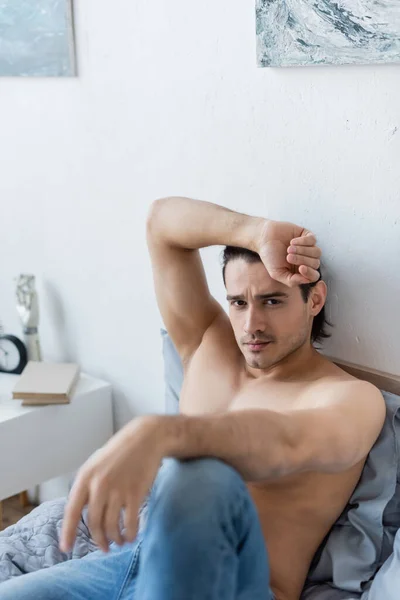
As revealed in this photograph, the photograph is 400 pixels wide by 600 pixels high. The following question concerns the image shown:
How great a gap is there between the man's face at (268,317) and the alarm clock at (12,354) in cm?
92

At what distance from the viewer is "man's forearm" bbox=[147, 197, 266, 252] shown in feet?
5.16

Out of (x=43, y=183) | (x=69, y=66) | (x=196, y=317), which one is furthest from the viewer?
(x=43, y=183)

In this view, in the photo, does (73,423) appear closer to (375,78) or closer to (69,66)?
(69,66)

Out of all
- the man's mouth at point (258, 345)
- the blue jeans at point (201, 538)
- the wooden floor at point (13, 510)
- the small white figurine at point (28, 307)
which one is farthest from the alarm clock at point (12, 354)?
the blue jeans at point (201, 538)

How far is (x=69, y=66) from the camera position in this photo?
82.0 inches

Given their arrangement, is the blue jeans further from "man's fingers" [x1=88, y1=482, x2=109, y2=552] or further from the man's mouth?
the man's mouth

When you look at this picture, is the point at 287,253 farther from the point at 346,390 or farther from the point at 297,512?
the point at 297,512

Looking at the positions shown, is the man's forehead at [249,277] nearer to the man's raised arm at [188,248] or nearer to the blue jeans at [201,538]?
the man's raised arm at [188,248]

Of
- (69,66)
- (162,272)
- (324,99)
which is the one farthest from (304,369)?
(69,66)

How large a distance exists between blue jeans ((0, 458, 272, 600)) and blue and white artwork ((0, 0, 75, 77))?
4.33 feet

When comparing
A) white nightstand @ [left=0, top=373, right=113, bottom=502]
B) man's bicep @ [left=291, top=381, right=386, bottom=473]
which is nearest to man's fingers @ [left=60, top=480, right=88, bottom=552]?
man's bicep @ [left=291, top=381, right=386, bottom=473]

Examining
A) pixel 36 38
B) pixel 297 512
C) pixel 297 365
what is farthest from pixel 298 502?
pixel 36 38

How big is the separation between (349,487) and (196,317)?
1.61 feet

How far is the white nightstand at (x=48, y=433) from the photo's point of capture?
201 cm
